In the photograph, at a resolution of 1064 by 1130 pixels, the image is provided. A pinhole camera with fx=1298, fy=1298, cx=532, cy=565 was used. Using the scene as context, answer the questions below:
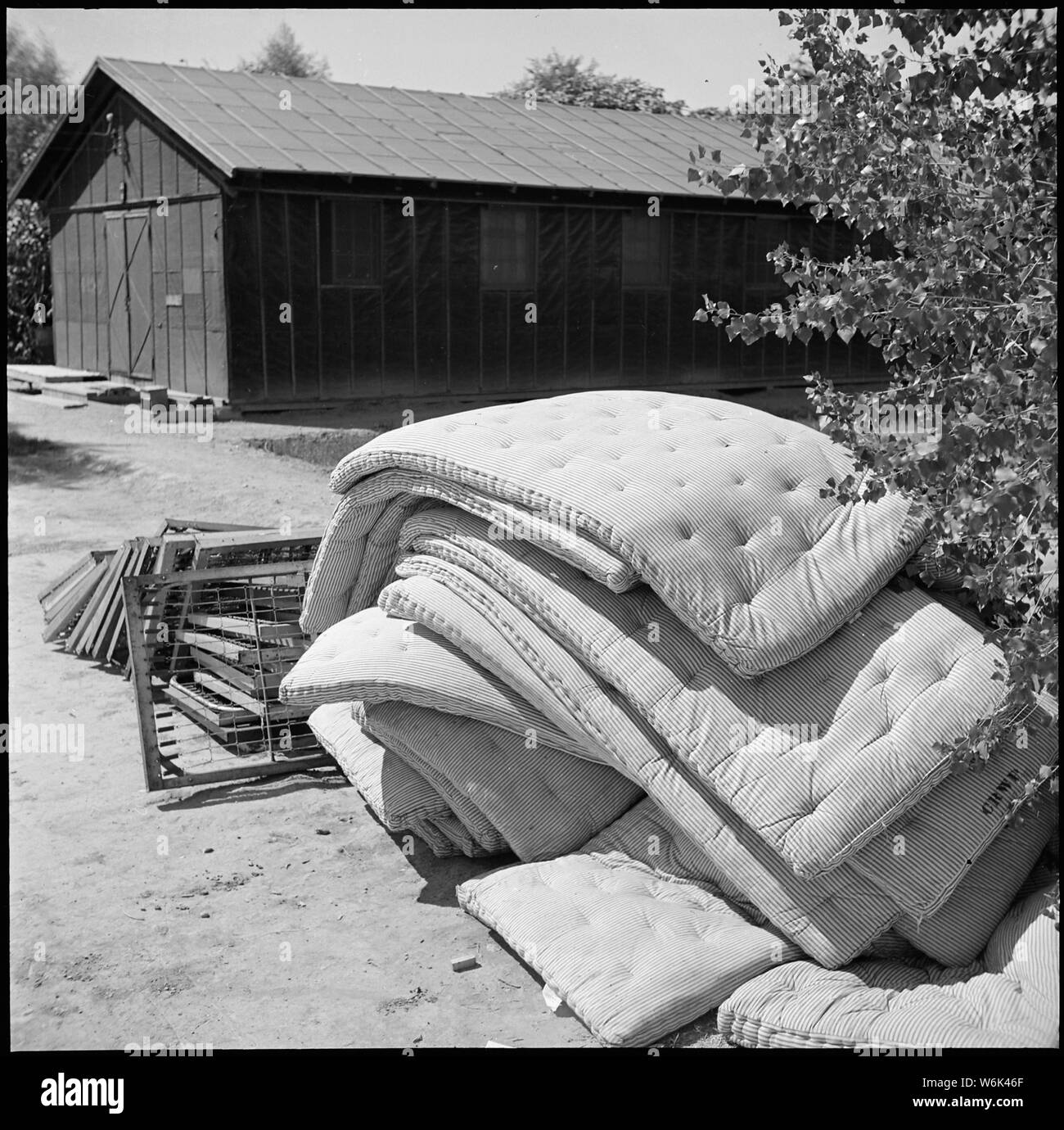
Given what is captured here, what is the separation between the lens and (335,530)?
5.10 meters

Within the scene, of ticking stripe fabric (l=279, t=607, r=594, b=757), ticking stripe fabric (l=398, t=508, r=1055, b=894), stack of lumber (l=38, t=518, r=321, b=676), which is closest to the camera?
ticking stripe fabric (l=398, t=508, r=1055, b=894)

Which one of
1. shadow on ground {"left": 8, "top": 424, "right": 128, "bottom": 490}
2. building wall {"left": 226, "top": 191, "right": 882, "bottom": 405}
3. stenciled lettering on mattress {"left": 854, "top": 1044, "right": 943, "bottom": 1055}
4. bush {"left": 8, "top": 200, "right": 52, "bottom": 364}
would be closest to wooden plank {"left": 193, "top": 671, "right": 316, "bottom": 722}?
stenciled lettering on mattress {"left": 854, "top": 1044, "right": 943, "bottom": 1055}

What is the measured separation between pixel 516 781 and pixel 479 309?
14762 millimetres

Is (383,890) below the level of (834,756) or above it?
below

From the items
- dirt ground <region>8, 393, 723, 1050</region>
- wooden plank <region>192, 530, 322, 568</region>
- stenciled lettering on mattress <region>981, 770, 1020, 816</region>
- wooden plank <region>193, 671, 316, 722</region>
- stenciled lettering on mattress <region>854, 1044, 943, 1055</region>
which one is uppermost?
wooden plank <region>192, 530, 322, 568</region>

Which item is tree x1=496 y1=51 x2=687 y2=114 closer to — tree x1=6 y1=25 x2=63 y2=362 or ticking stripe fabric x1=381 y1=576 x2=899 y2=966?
tree x1=6 y1=25 x2=63 y2=362

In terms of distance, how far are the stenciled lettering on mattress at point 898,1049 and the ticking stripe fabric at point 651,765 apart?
0.33m

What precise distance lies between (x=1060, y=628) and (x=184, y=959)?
9.18ft

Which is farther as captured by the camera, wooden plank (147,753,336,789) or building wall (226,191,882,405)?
building wall (226,191,882,405)

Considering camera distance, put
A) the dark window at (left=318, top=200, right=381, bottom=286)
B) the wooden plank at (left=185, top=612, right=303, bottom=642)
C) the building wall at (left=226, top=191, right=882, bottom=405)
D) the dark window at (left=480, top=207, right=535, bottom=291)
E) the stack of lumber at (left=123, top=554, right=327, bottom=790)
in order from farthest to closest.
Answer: the dark window at (left=480, top=207, right=535, bottom=291) < the dark window at (left=318, top=200, right=381, bottom=286) < the building wall at (left=226, top=191, right=882, bottom=405) < the wooden plank at (left=185, top=612, right=303, bottom=642) < the stack of lumber at (left=123, top=554, right=327, bottom=790)

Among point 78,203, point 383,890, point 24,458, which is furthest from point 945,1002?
point 78,203

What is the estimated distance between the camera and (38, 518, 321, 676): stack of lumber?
7.18 m

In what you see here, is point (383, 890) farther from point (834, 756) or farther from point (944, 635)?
point (944, 635)

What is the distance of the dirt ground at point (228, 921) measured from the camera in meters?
3.74
